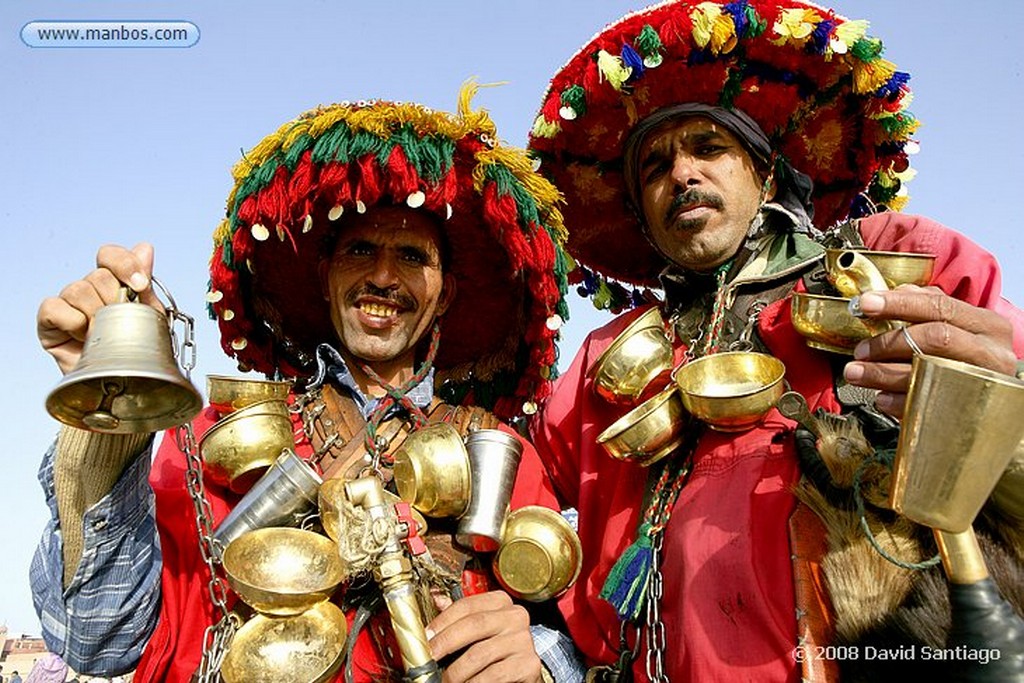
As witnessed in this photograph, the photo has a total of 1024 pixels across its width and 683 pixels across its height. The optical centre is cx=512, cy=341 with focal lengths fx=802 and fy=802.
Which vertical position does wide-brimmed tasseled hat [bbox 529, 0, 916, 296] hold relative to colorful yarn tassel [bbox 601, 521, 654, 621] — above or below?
above

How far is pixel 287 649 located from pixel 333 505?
422 millimetres

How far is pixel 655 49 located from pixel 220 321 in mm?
1942

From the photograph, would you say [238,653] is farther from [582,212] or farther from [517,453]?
[582,212]

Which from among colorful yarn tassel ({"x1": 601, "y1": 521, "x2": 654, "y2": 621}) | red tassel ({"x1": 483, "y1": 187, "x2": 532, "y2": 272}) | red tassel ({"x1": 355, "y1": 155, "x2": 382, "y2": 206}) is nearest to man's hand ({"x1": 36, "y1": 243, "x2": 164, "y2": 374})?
red tassel ({"x1": 355, "y1": 155, "x2": 382, "y2": 206})

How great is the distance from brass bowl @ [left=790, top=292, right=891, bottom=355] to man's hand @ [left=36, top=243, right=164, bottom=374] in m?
A: 1.77

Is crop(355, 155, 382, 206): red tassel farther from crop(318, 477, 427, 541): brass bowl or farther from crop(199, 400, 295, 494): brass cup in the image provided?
crop(318, 477, 427, 541): brass bowl

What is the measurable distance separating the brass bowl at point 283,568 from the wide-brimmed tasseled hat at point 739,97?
5.99 feet

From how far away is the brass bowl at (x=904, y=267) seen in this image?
217 cm

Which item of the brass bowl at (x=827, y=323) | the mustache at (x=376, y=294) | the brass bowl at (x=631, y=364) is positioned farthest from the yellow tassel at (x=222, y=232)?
the brass bowl at (x=827, y=323)

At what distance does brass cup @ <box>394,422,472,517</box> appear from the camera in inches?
103

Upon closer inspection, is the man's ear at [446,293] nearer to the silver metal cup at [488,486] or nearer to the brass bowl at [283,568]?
the silver metal cup at [488,486]

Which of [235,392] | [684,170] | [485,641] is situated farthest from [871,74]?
[235,392]

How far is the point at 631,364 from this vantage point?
108 inches

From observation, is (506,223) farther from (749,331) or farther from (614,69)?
(749,331)
